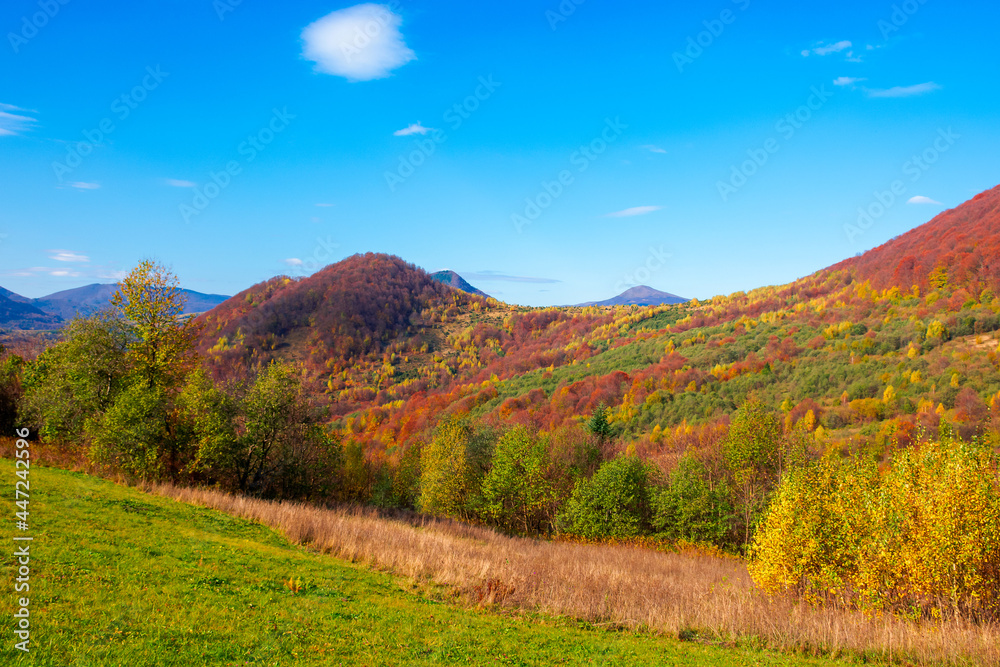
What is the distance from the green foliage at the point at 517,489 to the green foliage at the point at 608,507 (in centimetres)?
307

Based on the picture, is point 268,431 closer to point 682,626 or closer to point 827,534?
point 682,626

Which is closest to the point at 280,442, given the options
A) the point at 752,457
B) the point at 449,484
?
the point at 449,484

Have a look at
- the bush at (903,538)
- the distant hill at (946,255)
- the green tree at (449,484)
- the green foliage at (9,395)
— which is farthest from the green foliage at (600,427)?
the distant hill at (946,255)

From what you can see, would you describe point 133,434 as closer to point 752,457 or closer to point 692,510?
point 692,510

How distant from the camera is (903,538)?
14.3 m

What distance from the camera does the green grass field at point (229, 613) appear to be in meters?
7.47

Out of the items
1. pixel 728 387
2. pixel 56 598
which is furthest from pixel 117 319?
pixel 728 387

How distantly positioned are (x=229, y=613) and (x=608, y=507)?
112 feet

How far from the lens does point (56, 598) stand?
7.94 meters

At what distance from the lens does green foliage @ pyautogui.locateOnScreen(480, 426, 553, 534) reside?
42438 millimetres

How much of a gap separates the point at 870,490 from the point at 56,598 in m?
20.5

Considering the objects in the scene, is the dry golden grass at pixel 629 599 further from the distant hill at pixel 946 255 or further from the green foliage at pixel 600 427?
the distant hill at pixel 946 255

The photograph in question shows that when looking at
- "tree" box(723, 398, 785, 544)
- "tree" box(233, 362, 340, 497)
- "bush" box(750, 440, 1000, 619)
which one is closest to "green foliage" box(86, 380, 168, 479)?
"tree" box(233, 362, 340, 497)

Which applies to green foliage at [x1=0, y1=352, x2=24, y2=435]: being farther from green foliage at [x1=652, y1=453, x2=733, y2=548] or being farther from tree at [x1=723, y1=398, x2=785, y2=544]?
tree at [x1=723, y1=398, x2=785, y2=544]
